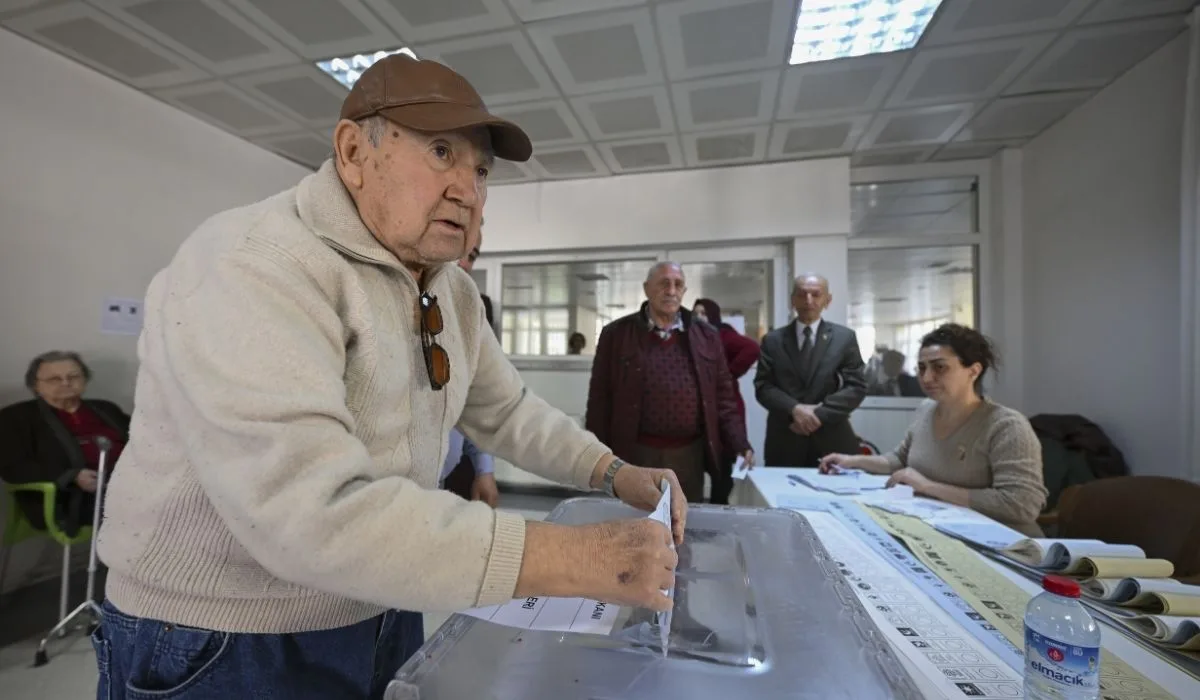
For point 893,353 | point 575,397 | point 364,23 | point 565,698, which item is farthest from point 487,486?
point 893,353

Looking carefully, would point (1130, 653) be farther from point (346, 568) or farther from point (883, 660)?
point (346, 568)

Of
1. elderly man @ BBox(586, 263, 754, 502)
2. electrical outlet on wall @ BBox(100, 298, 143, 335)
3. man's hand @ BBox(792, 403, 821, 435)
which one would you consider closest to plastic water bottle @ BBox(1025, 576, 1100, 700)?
elderly man @ BBox(586, 263, 754, 502)

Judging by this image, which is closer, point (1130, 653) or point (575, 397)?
point (1130, 653)

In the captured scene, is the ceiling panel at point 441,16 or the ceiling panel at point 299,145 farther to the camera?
the ceiling panel at point 299,145

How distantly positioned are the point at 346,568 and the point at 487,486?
4.62 feet

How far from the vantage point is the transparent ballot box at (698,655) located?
1.58 ft

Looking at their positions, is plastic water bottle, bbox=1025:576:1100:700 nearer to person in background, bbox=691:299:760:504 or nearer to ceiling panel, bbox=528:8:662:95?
person in background, bbox=691:299:760:504

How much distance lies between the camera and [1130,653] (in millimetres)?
728

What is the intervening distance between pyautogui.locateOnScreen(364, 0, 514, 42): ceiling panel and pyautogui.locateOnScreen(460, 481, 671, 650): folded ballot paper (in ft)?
7.78

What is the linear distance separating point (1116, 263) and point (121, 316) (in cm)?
566

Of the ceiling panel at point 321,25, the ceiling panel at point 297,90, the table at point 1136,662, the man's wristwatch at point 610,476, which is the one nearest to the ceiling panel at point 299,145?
the ceiling panel at point 297,90

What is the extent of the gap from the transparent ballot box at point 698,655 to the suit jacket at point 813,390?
1884mm

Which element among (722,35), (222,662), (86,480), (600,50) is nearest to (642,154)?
(600,50)

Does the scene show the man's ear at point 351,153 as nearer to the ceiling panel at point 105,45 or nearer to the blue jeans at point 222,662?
the blue jeans at point 222,662
